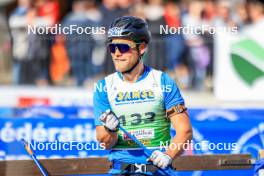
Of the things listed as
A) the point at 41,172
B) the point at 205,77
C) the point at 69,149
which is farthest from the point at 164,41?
the point at 41,172

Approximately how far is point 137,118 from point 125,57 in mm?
443

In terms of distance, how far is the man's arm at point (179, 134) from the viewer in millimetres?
5574

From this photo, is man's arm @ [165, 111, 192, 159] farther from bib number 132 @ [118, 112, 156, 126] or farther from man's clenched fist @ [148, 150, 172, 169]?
bib number 132 @ [118, 112, 156, 126]

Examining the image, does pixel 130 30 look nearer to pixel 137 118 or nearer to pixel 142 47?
pixel 142 47

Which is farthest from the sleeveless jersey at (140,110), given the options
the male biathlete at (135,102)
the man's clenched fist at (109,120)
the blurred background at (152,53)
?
Result: the blurred background at (152,53)

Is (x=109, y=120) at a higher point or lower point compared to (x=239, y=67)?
lower

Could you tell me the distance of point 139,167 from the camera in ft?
18.5

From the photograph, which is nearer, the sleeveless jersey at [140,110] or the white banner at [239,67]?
the sleeveless jersey at [140,110]

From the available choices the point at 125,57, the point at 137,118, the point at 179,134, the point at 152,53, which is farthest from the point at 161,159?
the point at 152,53

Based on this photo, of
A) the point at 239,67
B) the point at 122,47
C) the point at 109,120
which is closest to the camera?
the point at 109,120

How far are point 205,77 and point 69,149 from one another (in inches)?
233

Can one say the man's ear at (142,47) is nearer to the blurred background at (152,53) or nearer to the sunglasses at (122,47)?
the sunglasses at (122,47)

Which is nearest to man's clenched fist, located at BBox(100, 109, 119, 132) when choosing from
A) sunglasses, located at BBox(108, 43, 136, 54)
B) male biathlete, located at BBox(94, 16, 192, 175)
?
male biathlete, located at BBox(94, 16, 192, 175)

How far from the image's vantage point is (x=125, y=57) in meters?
5.70
